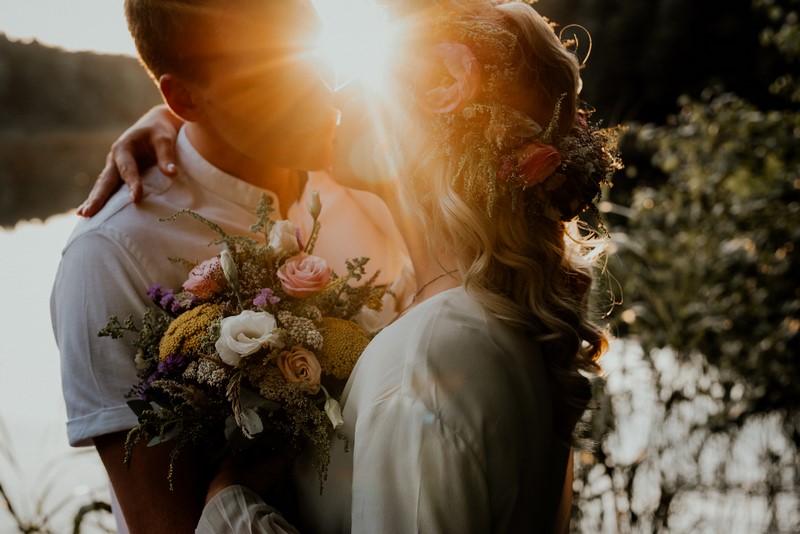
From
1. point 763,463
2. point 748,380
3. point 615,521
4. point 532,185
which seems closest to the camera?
point 532,185

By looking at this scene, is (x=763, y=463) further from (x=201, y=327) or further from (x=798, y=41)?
(x=201, y=327)

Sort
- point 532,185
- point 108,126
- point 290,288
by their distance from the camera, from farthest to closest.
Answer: point 108,126, point 290,288, point 532,185

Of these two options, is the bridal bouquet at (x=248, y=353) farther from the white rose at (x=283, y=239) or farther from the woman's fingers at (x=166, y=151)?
the woman's fingers at (x=166, y=151)

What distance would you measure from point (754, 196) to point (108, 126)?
267 inches

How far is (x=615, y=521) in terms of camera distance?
3793mm

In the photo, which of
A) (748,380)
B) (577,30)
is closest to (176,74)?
(577,30)

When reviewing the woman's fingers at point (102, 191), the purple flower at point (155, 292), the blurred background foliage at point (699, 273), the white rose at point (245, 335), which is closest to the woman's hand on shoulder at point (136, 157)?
the woman's fingers at point (102, 191)

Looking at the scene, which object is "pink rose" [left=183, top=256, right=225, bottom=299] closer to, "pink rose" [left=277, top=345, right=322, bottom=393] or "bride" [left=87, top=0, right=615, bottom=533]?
"pink rose" [left=277, top=345, right=322, bottom=393]

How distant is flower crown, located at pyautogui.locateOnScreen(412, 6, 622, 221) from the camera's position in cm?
191

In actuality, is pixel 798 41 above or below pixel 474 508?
above

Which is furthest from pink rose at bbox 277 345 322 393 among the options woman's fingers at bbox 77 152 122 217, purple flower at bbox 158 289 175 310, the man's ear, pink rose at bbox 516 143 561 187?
the man's ear

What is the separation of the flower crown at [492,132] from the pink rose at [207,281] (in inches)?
27.3

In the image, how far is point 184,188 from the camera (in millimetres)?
2703

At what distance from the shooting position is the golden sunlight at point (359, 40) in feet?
6.70
